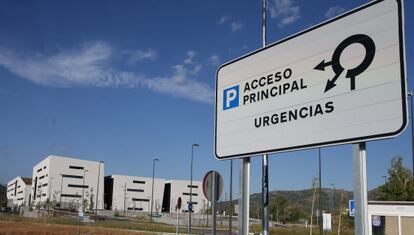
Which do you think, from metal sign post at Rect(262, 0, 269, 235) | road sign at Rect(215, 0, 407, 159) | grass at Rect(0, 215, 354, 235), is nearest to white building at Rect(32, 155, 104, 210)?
grass at Rect(0, 215, 354, 235)

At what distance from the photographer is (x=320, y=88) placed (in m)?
3.61

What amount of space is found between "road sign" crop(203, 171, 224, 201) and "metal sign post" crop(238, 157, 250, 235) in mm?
2877

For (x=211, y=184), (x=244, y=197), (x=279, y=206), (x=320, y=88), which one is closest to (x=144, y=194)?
(x=279, y=206)

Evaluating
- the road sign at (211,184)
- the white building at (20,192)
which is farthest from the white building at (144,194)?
the road sign at (211,184)

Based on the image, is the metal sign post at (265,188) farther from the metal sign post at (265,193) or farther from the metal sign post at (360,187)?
the metal sign post at (360,187)

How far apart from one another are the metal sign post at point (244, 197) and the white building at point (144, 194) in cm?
14712

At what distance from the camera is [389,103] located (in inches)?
122

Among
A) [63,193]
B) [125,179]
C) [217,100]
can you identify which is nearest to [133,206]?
[125,179]

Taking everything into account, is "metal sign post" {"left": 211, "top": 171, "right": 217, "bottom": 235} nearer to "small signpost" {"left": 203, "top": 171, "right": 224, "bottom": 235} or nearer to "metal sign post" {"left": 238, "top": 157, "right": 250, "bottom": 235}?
"small signpost" {"left": 203, "top": 171, "right": 224, "bottom": 235}

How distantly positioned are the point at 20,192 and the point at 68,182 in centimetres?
4423

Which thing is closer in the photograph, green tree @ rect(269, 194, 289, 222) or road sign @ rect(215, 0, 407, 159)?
road sign @ rect(215, 0, 407, 159)

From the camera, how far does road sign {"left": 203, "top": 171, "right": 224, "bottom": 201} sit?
24.6ft

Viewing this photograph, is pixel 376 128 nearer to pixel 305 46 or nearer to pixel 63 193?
pixel 305 46

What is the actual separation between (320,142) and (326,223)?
28.8 metres
